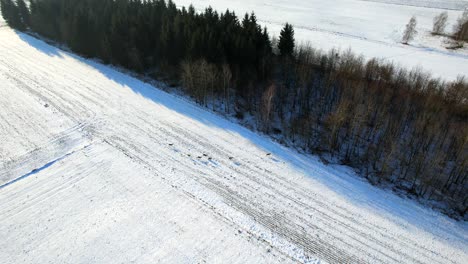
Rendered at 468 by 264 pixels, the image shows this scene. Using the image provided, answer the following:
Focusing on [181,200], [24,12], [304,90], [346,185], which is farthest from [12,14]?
[346,185]

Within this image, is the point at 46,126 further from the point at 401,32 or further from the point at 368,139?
the point at 401,32

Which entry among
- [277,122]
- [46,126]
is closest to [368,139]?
[277,122]

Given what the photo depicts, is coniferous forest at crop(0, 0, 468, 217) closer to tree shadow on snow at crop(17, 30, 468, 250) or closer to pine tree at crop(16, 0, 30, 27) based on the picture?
tree shadow on snow at crop(17, 30, 468, 250)

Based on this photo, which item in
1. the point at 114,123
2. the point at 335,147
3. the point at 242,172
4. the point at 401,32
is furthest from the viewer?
the point at 401,32

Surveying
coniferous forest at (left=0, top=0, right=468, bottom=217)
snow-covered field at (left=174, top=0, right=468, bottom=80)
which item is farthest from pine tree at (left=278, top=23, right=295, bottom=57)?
snow-covered field at (left=174, top=0, right=468, bottom=80)

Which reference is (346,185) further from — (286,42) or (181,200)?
(286,42)
